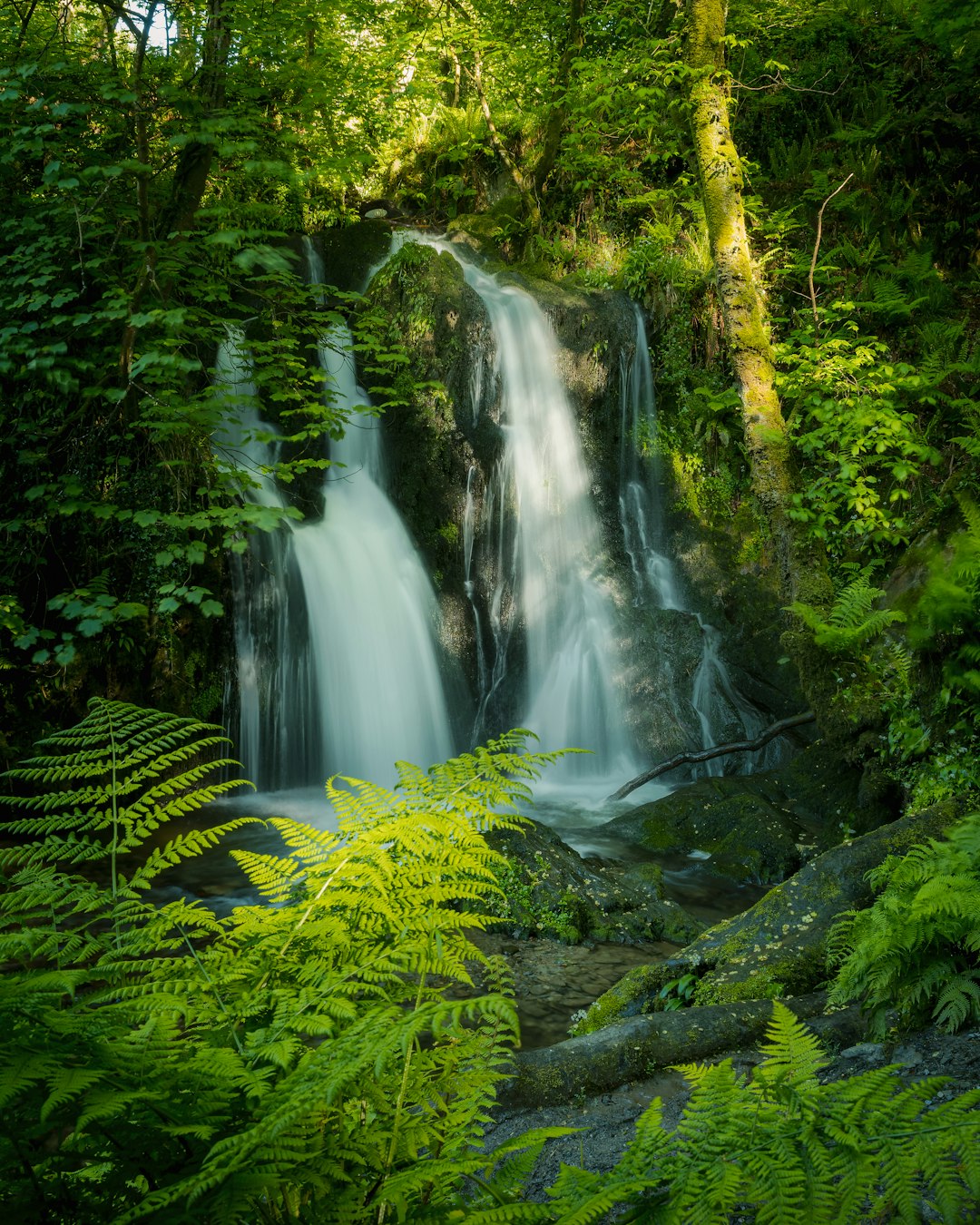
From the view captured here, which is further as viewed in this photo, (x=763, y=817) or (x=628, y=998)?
(x=763, y=817)

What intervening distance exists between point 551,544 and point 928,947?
860cm

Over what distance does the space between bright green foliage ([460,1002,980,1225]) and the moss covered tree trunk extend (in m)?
Result: 5.45

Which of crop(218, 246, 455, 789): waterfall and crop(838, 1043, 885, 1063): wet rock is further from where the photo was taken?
crop(218, 246, 455, 789): waterfall

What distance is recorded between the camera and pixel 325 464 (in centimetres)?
687

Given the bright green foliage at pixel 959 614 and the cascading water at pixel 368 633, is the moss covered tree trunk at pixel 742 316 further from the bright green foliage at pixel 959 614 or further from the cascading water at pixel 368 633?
the cascading water at pixel 368 633

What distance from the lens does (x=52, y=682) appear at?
729 centimetres

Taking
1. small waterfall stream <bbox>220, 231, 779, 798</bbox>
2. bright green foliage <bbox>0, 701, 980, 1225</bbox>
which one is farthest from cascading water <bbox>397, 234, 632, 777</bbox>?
bright green foliage <bbox>0, 701, 980, 1225</bbox>

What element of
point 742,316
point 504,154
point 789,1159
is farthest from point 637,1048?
point 504,154

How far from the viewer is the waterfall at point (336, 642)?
891cm

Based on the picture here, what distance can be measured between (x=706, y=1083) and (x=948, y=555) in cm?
534

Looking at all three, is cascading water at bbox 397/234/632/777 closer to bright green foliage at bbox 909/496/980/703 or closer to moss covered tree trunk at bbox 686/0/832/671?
moss covered tree trunk at bbox 686/0/832/671

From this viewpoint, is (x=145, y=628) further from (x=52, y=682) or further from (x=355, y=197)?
(x=355, y=197)

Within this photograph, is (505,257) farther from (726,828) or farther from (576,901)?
(576,901)

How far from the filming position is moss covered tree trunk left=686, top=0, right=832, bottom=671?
22.4 ft
